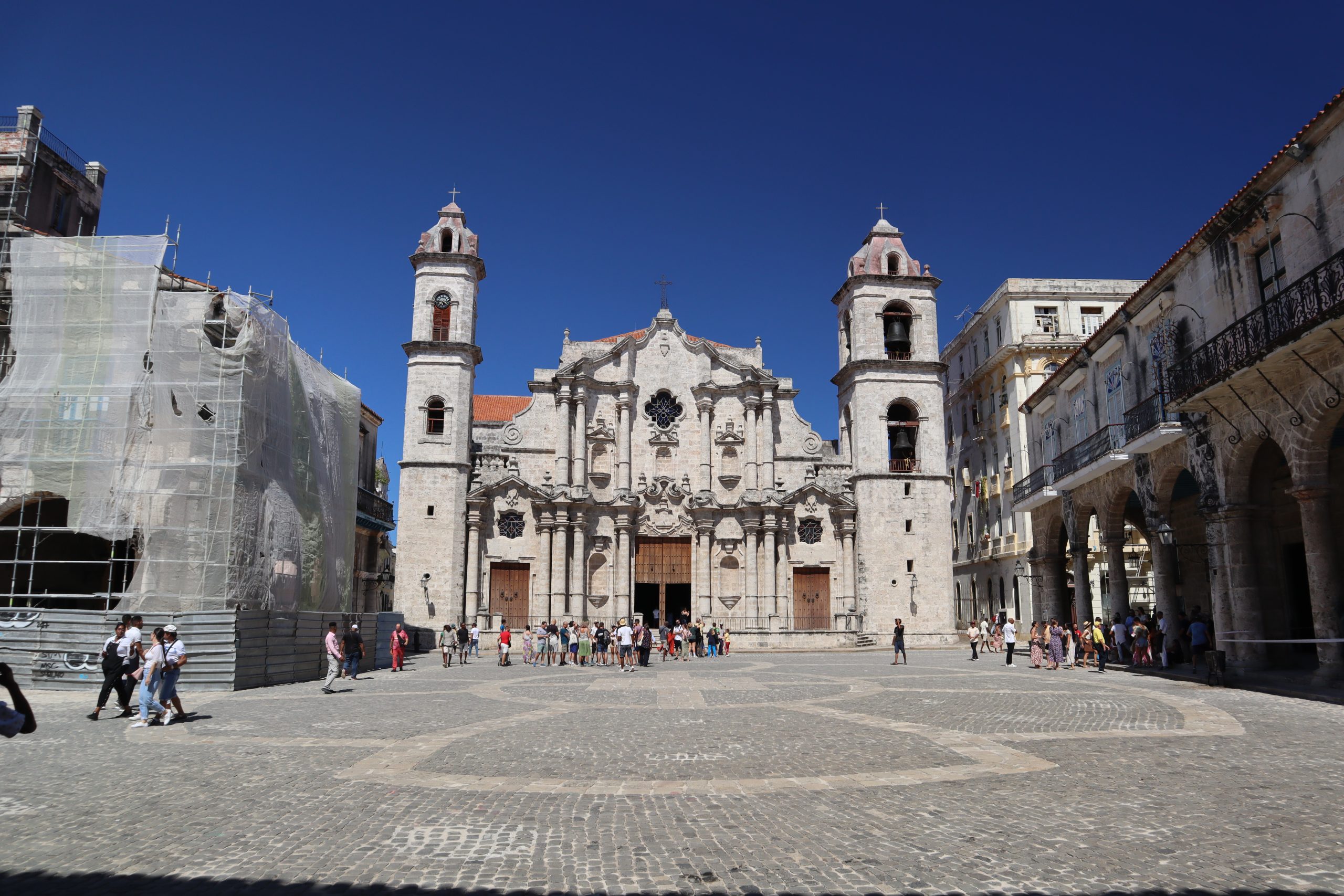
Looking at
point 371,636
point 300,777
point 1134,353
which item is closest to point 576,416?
point 371,636

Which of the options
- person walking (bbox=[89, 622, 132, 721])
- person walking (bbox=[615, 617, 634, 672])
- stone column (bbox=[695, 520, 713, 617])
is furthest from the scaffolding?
stone column (bbox=[695, 520, 713, 617])

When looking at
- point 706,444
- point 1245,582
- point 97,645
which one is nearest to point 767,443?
point 706,444

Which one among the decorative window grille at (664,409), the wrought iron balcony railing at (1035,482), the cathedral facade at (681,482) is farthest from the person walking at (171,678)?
the decorative window grille at (664,409)

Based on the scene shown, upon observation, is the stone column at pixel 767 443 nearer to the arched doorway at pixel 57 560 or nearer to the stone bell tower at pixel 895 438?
the stone bell tower at pixel 895 438

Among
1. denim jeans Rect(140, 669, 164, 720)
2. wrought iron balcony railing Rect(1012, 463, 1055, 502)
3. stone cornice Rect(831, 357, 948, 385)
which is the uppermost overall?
A: stone cornice Rect(831, 357, 948, 385)

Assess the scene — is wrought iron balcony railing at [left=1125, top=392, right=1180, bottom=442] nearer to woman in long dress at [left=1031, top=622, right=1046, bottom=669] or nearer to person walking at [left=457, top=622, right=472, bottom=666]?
woman in long dress at [left=1031, top=622, right=1046, bottom=669]

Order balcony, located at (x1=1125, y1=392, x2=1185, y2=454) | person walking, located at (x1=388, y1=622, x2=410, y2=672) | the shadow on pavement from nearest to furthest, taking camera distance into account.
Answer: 1. the shadow on pavement
2. balcony, located at (x1=1125, y1=392, x2=1185, y2=454)
3. person walking, located at (x1=388, y1=622, x2=410, y2=672)

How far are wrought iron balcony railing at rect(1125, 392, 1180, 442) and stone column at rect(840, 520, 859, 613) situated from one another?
18.6 m

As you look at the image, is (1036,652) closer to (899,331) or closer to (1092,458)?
(1092,458)

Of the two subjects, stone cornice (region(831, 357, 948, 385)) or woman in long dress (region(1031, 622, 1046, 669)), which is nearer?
woman in long dress (region(1031, 622, 1046, 669))

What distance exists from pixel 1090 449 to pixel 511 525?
82.1 ft

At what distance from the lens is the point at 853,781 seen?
8750 mm

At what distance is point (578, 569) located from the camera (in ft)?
130

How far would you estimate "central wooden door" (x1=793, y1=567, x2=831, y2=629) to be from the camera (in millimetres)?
40500
